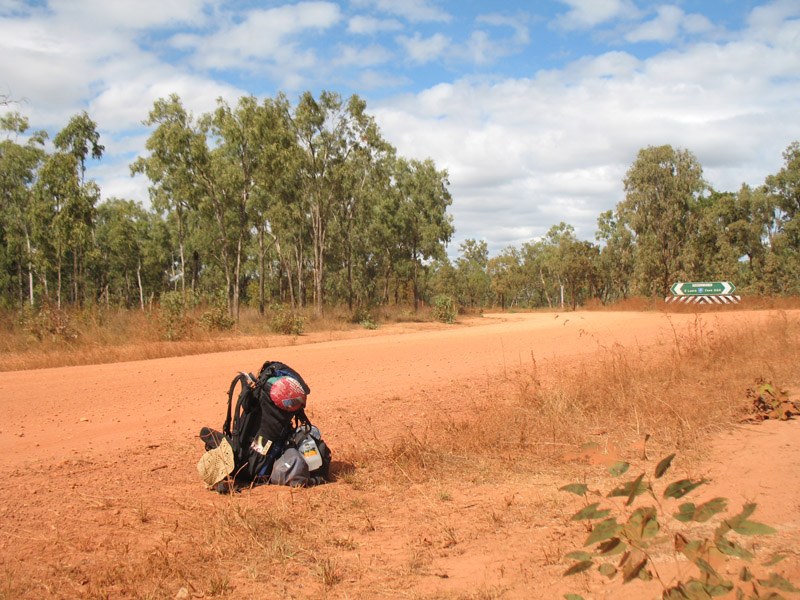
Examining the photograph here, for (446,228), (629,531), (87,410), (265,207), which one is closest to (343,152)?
(265,207)

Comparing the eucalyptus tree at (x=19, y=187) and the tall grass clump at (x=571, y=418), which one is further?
the eucalyptus tree at (x=19, y=187)

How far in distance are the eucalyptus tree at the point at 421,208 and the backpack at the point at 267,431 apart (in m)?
42.1

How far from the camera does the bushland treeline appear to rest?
3083cm

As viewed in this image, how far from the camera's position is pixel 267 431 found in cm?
504

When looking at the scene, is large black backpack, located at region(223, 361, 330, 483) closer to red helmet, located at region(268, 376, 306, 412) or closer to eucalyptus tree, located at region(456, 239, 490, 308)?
red helmet, located at region(268, 376, 306, 412)

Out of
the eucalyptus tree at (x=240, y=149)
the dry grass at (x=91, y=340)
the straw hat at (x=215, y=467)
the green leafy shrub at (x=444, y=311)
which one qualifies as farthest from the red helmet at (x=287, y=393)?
the green leafy shrub at (x=444, y=311)

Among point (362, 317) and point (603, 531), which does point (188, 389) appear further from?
point (362, 317)

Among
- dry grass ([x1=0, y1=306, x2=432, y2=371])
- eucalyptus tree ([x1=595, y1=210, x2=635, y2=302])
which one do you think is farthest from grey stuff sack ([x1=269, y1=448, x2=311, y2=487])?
eucalyptus tree ([x1=595, y1=210, x2=635, y2=302])

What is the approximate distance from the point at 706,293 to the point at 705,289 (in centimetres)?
27

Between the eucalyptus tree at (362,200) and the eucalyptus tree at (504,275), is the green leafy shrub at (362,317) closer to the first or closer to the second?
the eucalyptus tree at (362,200)

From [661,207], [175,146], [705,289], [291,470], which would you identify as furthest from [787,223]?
[291,470]

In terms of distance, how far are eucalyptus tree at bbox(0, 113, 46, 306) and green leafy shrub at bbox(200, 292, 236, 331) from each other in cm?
2052

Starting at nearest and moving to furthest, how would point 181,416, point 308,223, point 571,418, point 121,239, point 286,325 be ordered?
point 571,418, point 181,416, point 286,325, point 308,223, point 121,239

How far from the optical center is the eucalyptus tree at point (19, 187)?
37.0 metres
